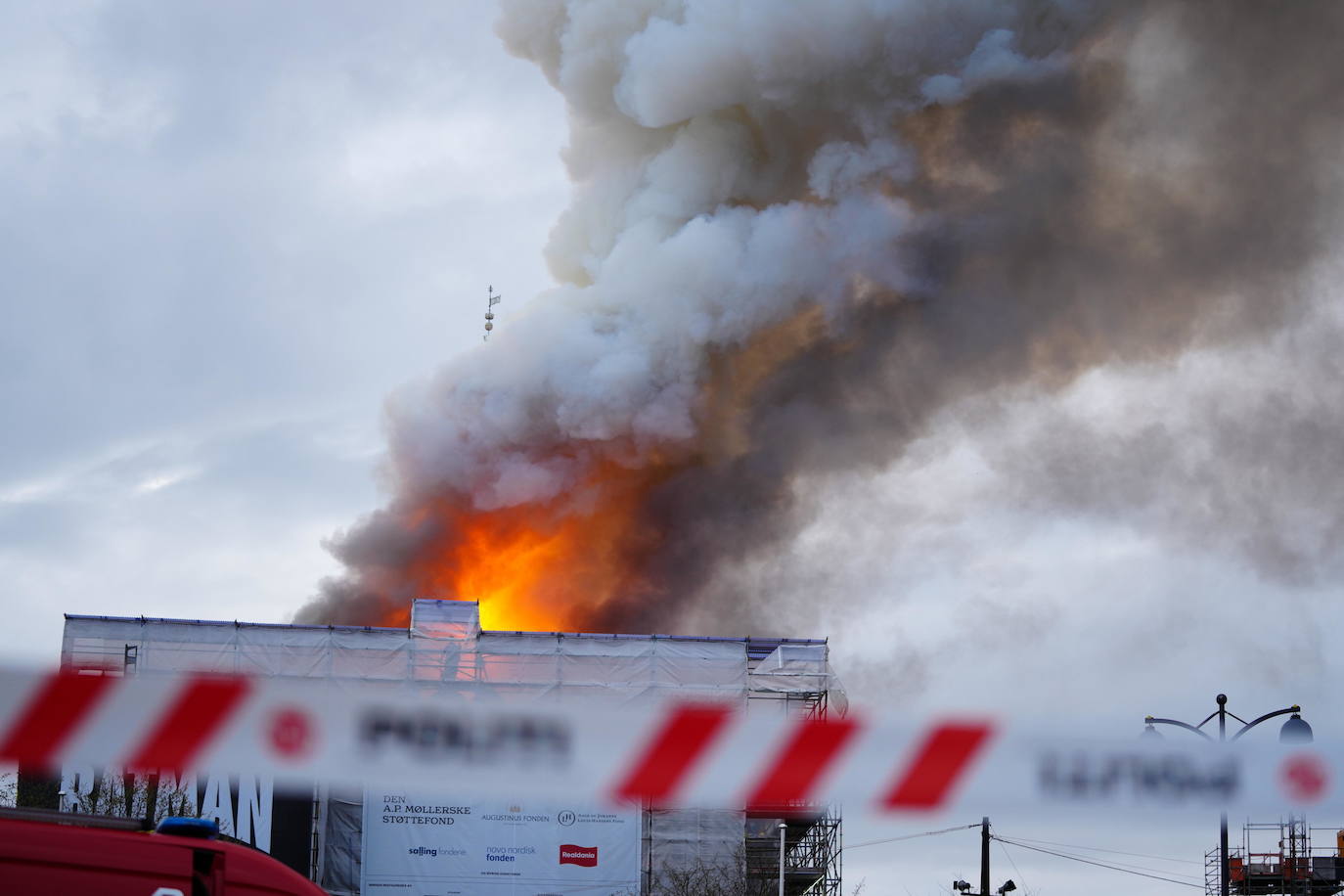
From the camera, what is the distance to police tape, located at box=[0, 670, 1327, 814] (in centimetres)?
445

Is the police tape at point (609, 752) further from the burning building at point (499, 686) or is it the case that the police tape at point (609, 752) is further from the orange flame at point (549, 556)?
the orange flame at point (549, 556)

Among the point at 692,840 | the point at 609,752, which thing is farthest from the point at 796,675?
the point at 609,752

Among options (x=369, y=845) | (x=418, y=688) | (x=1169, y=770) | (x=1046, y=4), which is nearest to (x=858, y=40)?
(x=1046, y=4)

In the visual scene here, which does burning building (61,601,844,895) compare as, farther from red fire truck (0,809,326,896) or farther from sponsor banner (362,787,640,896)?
red fire truck (0,809,326,896)

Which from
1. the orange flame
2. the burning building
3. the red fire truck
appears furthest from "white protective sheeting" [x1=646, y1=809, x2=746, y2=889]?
the red fire truck

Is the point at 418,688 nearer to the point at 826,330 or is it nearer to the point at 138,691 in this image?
the point at 826,330

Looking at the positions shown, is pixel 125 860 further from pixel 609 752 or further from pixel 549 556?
pixel 549 556

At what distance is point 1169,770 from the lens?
5.25 meters

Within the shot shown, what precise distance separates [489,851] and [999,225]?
2752 cm

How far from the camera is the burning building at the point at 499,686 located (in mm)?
41062

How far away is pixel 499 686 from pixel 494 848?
5231mm

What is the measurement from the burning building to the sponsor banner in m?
0.05

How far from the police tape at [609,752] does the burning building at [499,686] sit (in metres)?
36.2

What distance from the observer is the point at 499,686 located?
44.8 m
